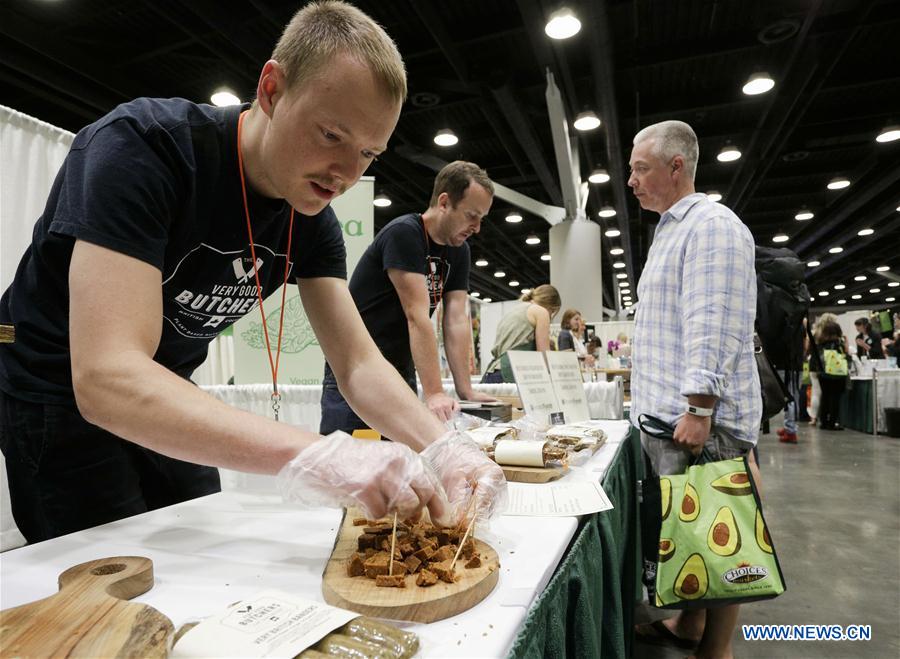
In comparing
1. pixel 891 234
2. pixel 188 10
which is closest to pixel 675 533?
pixel 188 10

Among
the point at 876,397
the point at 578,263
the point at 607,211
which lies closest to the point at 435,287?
the point at 578,263

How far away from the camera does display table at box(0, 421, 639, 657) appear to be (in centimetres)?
65

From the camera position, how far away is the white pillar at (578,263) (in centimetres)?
867

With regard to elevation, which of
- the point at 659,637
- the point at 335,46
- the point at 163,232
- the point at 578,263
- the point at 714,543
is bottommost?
the point at 659,637

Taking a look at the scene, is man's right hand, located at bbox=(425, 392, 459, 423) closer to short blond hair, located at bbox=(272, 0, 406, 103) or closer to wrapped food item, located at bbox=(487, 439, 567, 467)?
wrapped food item, located at bbox=(487, 439, 567, 467)

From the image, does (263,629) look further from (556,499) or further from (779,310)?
(779,310)

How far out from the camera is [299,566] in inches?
31.6

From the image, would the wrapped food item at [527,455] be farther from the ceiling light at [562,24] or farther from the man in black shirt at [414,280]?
the ceiling light at [562,24]

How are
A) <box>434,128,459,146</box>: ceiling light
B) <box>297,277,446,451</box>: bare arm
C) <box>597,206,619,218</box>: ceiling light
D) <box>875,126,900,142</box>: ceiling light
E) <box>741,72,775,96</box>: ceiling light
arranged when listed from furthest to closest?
<box>597,206,619,218</box>: ceiling light
<box>434,128,459,146</box>: ceiling light
<box>875,126,900,142</box>: ceiling light
<box>741,72,775,96</box>: ceiling light
<box>297,277,446,451</box>: bare arm

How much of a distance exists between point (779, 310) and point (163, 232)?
94.3 inches

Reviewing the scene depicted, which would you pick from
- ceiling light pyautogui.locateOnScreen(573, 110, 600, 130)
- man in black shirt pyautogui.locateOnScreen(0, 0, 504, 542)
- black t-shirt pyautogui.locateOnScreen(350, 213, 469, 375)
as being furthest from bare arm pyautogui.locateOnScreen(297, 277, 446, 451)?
ceiling light pyautogui.locateOnScreen(573, 110, 600, 130)

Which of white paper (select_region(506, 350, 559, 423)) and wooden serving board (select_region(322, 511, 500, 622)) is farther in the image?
white paper (select_region(506, 350, 559, 423))

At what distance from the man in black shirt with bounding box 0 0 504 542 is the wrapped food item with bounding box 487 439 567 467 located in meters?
0.26

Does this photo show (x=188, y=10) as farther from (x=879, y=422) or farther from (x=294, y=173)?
(x=879, y=422)
